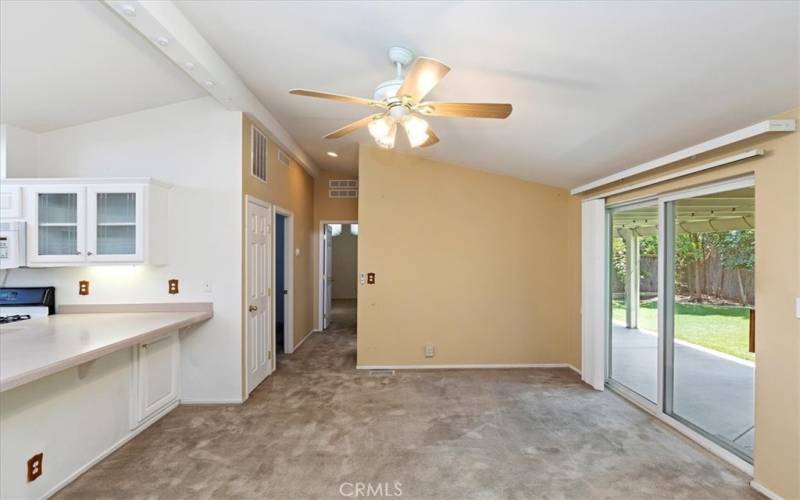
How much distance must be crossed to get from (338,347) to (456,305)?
2053mm

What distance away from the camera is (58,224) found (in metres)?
3.04

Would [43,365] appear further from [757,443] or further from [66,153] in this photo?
[757,443]

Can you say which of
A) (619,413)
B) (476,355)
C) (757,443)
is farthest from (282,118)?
(757,443)

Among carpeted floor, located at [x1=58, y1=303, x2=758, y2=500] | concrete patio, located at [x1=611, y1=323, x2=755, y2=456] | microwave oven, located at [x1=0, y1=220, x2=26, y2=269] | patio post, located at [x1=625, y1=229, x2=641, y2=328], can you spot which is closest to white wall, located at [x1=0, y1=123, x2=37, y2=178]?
microwave oven, located at [x1=0, y1=220, x2=26, y2=269]

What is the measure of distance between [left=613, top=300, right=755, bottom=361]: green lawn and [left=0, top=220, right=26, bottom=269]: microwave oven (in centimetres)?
544

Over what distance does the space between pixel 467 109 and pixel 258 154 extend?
273 cm

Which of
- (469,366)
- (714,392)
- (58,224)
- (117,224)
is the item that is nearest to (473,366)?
(469,366)

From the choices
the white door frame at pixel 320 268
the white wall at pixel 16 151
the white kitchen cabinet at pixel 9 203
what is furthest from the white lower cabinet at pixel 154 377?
the white door frame at pixel 320 268

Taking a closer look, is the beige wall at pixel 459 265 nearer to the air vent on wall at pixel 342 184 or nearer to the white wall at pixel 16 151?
the air vent on wall at pixel 342 184

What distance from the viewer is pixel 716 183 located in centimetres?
262

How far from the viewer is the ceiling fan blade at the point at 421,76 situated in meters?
1.56

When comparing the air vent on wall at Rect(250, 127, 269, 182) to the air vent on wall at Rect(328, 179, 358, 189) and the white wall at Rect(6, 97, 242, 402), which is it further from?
the air vent on wall at Rect(328, 179, 358, 189)

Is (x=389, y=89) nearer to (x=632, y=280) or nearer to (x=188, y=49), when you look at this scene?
(x=188, y=49)

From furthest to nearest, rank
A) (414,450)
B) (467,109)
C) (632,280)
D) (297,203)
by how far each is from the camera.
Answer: (297,203) < (632,280) < (414,450) < (467,109)
